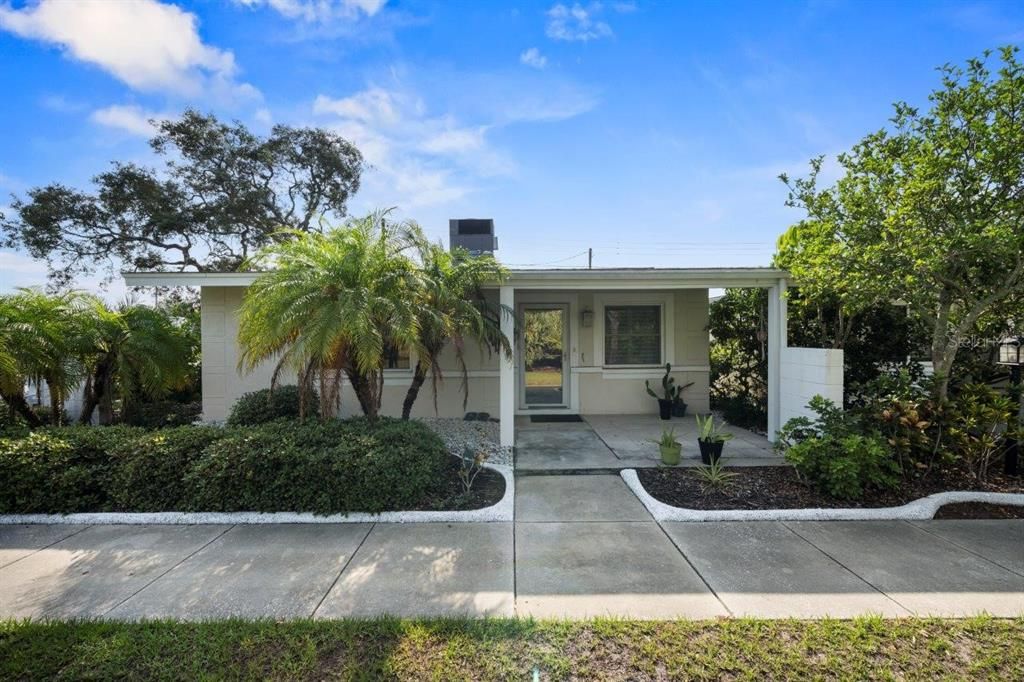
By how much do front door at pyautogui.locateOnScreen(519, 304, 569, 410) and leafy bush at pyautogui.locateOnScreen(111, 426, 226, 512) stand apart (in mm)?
5770

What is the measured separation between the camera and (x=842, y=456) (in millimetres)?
4691

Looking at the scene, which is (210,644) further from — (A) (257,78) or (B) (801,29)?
(B) (801,29)

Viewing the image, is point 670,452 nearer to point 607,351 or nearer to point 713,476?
point 713,476

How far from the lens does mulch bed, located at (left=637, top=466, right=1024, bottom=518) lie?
15.0 ft

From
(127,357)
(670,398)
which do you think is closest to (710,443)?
(670,398)

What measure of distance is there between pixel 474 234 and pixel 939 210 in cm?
757

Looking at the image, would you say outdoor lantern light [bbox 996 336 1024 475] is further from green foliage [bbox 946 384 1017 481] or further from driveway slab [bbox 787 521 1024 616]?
driveway slab [bbox 787 521 1024 616]

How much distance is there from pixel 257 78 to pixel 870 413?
961cm

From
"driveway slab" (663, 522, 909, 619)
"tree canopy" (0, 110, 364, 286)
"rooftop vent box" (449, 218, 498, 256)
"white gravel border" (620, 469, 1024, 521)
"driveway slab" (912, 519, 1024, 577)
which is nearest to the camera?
"driveway slab" (663, 522, 909, 619)

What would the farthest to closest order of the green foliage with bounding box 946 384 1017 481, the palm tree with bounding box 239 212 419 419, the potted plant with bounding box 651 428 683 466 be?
the potted plant with bounding box 651 428 683 466 < the green foliage with bounding box 946 384 1017 481 < the palm tree with bounding box 239 212 419 419

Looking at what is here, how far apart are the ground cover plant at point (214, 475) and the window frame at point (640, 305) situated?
5.13 m

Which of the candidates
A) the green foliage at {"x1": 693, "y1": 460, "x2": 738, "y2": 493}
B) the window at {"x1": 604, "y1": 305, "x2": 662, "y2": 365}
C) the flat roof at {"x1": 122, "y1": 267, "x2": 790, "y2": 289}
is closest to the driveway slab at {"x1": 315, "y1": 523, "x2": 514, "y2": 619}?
the green foliage at {"x1": 693, "y1": 460, "x2": 738, "y2": 493}

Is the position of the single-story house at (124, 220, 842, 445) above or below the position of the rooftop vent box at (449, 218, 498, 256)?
below

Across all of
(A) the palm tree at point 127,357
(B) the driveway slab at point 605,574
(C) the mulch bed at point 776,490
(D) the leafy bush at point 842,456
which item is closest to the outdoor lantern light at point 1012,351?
(C) the mulch bed at point 776,490
